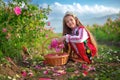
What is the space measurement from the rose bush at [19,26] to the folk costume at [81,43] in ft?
2.71

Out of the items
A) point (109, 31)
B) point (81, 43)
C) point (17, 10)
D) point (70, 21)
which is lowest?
point (109, 31)

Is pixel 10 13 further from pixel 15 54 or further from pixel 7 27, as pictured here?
pixel 15 54

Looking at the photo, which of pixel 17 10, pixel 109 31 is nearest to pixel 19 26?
pixel 17 10

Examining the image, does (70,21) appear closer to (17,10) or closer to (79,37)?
(79,37)

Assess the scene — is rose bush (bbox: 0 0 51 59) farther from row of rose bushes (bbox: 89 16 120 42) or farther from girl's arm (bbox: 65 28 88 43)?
row of rose bushes (bbox: 89 16 120 42)

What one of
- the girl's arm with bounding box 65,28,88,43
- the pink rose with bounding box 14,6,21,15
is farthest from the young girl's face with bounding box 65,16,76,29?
the pink rose with bounding box 14,6,21,15

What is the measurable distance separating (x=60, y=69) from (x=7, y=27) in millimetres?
1280

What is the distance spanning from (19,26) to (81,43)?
129 cm

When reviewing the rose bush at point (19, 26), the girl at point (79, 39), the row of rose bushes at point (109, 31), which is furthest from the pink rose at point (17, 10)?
the row of rose bushes at point (109, 31)

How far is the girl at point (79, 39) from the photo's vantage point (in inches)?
305

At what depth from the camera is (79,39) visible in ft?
25.2

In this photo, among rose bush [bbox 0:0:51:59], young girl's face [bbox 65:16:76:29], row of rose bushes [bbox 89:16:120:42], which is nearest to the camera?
rose bush [bbox 0:0:51:59]

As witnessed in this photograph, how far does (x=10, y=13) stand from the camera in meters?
7.46

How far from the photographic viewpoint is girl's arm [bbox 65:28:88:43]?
769 centimetres
